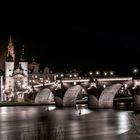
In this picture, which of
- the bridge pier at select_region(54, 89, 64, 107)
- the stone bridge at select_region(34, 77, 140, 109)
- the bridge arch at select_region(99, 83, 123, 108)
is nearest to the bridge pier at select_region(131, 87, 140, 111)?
the stone bridge at select_region(34, 77, 140, 109)

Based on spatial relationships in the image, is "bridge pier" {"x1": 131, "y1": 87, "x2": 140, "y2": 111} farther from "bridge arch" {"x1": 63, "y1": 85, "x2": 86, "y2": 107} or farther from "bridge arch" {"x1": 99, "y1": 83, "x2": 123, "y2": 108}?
"bridge arch" {"x1": 63, "y1": 85, "x2": 86, "y2": 107}

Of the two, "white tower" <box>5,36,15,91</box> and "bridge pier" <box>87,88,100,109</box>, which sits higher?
"white tower" <box>5,36,15,91</box>

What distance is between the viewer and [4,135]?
31797mm

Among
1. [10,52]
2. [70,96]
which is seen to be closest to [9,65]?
[10,52]

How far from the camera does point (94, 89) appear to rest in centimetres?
6438

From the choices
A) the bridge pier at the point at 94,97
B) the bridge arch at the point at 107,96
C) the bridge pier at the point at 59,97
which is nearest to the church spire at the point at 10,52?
the bridge pier at the point at 59,97

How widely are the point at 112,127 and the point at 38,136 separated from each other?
307 inches

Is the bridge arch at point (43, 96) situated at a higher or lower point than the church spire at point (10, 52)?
lower

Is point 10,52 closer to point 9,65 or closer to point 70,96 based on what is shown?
point 9,65

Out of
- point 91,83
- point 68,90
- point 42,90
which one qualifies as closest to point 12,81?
point 42,90

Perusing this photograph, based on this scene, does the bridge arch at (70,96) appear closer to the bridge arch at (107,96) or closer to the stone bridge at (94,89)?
the stone bridge at (94,89)

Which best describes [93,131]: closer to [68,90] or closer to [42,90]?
[68,90]

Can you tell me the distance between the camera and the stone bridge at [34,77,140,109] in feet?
202

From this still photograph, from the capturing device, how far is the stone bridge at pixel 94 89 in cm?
6172
